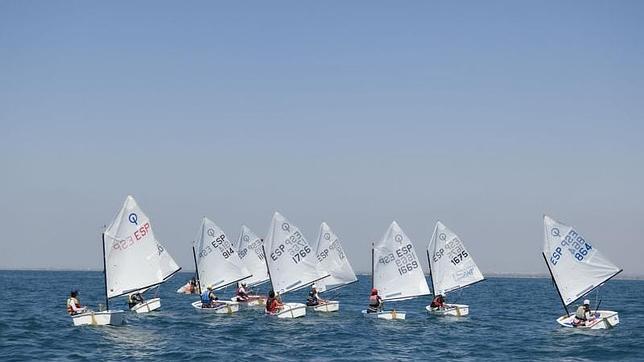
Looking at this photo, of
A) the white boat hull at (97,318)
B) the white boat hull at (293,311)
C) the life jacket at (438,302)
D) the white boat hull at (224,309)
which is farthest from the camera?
the white boat hull at (224,309)

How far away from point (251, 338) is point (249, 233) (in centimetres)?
3373

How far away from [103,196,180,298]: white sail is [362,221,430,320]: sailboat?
50.9ft

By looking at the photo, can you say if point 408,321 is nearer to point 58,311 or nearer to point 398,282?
point 398,282

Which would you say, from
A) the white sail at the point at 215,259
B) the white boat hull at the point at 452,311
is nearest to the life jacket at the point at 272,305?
the white boat hull at the point at 452,311

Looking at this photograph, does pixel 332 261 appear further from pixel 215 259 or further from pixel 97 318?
pixel 97 318

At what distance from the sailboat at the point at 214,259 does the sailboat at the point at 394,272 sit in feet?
39.3

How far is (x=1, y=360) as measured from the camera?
31469mm

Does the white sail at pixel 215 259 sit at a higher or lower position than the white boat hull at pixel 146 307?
higher

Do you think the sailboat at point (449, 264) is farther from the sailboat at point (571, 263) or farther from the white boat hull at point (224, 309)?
the white boat hull at point (224, 309)

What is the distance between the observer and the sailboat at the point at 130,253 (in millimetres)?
43531

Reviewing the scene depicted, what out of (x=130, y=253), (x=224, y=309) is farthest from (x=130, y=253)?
(x=224, y=309)

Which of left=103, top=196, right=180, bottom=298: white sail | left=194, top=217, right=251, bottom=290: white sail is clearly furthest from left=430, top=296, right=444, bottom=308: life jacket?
left=103, top=196, right=180, bottom=298: white sail

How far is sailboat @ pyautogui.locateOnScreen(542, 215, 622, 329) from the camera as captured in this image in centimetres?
4438

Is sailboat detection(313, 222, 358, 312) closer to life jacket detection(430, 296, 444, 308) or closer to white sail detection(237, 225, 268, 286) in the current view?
life jacket detection(430, 296, 444, 308)
